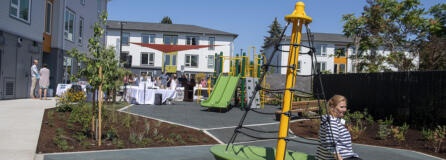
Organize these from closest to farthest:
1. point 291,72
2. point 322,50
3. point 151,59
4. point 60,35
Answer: point 291,72, point 60,35, point 151,59, point 322,50

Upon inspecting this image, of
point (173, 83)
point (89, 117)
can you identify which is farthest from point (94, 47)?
point (173, 83)

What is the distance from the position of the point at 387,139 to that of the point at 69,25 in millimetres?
20307

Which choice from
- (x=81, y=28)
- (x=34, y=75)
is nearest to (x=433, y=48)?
(x=34, y=75)

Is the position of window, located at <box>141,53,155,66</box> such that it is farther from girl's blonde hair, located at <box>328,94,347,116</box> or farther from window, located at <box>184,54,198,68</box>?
girl's blonde hair, located at <box>328,94,347,116</box>

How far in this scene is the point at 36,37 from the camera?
19312 millimetres

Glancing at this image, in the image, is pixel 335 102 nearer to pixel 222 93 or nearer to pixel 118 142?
pixel 118 142

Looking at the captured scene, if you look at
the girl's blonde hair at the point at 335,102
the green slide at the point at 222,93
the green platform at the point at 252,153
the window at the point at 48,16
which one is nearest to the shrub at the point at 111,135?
the green platform at the point at 252,153

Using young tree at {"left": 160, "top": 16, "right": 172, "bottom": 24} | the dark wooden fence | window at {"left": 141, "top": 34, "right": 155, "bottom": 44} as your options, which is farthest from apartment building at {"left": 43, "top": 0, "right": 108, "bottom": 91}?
young tree at {"left": 160, "top": 16, "right": 172, "bottom": 24}

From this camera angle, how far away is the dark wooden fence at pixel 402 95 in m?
10.8

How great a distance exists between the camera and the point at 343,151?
4523 mm

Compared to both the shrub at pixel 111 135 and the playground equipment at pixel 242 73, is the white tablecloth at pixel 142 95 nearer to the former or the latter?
the playground equipment at pixel 242 73

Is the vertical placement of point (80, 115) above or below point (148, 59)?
below

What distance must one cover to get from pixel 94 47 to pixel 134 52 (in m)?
45.8

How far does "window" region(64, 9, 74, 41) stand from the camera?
23.7 meters
